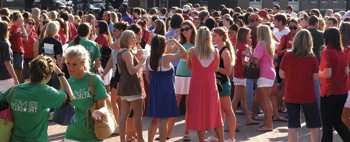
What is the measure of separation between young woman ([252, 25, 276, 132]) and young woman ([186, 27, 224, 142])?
1810 mm

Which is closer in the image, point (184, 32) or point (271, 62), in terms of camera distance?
point (184, 32)

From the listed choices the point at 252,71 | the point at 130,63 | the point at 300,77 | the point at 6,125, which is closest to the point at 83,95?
the point at 6,125

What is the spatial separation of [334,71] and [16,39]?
6.57m

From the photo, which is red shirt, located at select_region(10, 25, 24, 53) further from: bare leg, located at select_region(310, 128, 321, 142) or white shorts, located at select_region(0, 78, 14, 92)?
bare leg, located at select_region(310, 128, 321, 142)

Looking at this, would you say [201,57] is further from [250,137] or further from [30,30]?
[30,30]

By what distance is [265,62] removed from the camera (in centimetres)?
1078

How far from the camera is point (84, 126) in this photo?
6406 millimetres

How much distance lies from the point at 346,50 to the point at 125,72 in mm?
3185

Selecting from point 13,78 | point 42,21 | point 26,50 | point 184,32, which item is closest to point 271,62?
point 184,32

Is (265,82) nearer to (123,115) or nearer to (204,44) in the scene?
(204,44)

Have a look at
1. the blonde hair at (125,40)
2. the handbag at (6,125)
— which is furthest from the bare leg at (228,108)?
the handbag at (6,125)

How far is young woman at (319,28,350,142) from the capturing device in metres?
8.61

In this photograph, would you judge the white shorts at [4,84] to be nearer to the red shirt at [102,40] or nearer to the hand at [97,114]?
the red shirt at [102,40]

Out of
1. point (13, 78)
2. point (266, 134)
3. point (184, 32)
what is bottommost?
point (266, 134)
